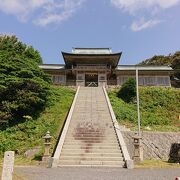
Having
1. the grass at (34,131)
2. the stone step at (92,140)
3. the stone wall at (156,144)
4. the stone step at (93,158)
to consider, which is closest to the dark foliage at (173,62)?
the grass at (34,131)

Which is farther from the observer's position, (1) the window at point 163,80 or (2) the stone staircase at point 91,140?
(1) the window at point 163,80

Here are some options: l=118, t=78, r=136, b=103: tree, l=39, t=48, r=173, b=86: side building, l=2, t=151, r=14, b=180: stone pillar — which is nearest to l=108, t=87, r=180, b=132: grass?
l=118, t=78, r=136, b=103: tree

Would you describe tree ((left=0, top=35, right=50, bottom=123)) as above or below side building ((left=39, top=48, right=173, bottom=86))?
below

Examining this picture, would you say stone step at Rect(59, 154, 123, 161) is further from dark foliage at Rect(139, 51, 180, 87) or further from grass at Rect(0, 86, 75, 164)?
dark foliage at Rect(139, 51, 180, 87)

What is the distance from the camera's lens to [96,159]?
14.2 m

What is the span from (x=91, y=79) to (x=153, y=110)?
53.1ft

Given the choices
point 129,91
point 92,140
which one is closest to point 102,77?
point 129,91

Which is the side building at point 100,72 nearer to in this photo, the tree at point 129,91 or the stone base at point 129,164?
the tree at point 129,91

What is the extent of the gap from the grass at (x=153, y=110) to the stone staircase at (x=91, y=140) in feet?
7.53

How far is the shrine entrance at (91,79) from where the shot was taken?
40656mm

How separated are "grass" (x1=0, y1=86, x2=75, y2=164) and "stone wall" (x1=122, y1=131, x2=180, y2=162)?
4994 millimetres

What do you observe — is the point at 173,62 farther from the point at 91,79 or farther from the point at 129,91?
the point at 129,91

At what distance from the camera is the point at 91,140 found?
16.8 m

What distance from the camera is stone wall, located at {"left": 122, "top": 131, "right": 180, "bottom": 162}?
1738 cm
